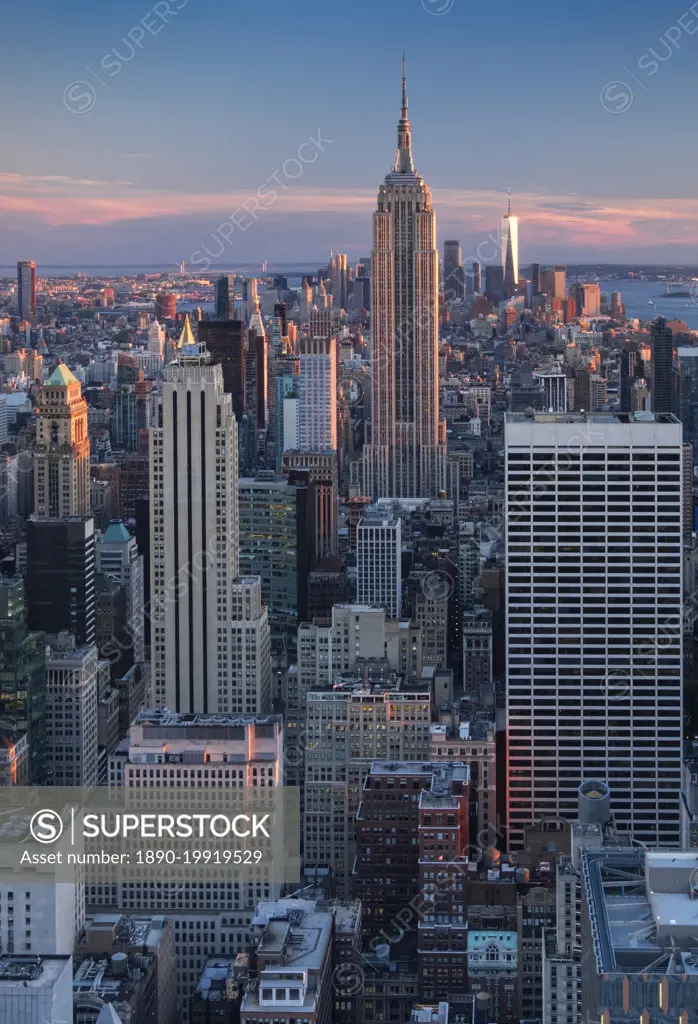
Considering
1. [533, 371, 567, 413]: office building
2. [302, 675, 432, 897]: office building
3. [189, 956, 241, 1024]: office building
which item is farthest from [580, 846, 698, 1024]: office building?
[533, 371, 567, 413]: office building

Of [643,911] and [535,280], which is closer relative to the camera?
[643,911]

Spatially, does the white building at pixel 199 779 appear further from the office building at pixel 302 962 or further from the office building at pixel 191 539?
the office building at pixel 191 539

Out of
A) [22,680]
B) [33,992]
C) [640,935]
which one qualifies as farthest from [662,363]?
[640,935]

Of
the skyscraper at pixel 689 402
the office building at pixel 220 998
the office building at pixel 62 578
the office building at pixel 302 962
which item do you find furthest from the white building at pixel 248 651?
the skyscraper at pixel 689 402

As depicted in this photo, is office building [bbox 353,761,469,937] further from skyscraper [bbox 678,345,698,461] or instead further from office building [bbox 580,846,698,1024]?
skyscraper [bbox 678,345,698,461]

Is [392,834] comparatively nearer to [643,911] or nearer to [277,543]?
[643,911]

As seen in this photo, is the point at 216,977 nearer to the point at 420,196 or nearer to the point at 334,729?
the point at 334,729
